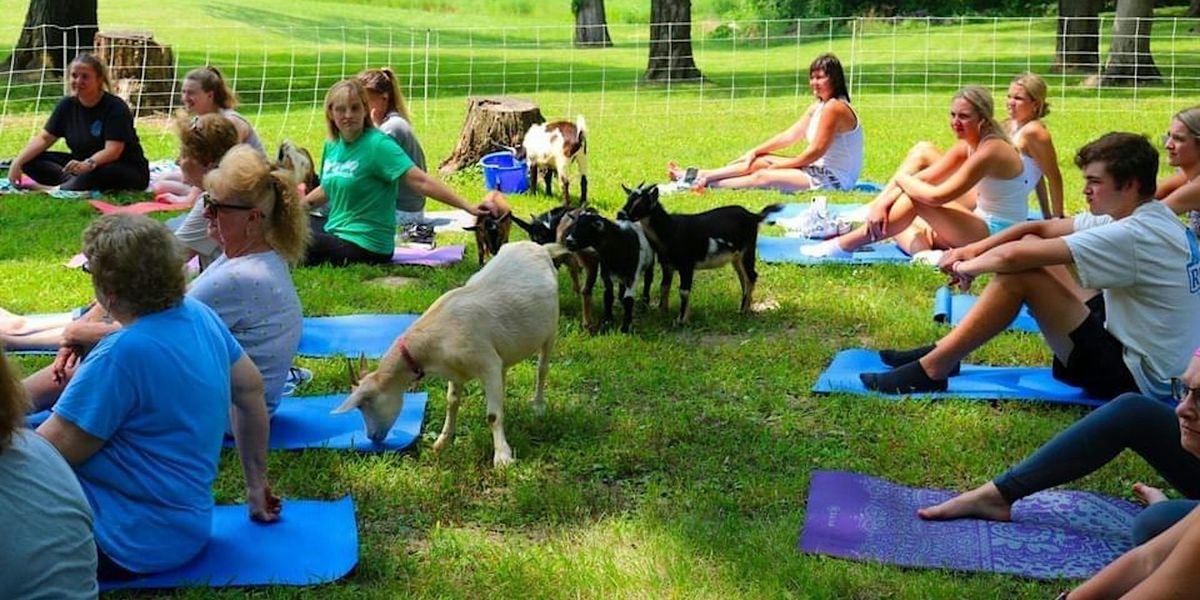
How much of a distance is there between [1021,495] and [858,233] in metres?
4.84

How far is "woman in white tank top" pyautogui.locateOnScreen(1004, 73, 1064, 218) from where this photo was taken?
9.63 m

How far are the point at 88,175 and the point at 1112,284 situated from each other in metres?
9.52

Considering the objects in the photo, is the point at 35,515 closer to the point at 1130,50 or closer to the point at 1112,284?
the point at 1112,284

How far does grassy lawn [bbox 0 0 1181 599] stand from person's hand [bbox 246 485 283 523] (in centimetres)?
37

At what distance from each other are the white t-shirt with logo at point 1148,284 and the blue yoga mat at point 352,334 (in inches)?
148

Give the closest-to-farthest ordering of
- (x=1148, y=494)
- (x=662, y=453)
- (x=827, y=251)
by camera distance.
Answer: (x=1148, y=494) → (x=662, y=453) → (x=827, y=251)

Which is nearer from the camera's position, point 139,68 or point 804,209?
point 804,209

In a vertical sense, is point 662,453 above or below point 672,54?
below

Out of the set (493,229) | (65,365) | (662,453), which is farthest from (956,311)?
(65,365)

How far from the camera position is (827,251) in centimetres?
976

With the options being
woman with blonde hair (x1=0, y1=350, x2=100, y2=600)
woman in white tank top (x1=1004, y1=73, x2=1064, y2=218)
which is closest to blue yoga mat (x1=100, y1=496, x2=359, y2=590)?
woman with blonde hair (x1=0, y1=350, x2=100, y2=600)

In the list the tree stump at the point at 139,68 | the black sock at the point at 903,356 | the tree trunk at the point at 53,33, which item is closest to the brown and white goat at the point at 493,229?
the black sock at the point at 903,356

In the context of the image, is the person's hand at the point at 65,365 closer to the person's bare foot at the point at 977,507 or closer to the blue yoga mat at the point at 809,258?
the person's bare foot at the point at 977,507

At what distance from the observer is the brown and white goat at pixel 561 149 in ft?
39.0
